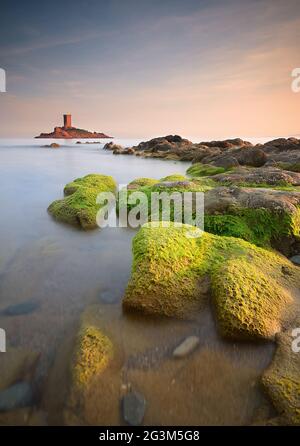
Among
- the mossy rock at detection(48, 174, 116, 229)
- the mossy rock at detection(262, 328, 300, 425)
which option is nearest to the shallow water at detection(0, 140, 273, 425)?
the mossy rock at detection(262, 328, 300, 425)

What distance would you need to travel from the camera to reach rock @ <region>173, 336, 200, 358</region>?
3155 mm

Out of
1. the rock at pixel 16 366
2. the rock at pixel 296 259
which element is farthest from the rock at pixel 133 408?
the rock at pixel 296 259

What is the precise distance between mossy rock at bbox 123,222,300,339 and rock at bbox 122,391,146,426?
1.17 meters

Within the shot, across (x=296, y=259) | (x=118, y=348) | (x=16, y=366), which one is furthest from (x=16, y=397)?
(x=296, y=259)

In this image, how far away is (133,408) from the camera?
255 cm

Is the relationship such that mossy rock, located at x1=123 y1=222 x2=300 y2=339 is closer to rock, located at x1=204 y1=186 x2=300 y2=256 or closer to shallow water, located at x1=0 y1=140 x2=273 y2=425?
shallow water, located at x1=0 y1=140 x2=273 y2=425

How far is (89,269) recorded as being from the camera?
525cm

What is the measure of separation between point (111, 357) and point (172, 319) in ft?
3.10

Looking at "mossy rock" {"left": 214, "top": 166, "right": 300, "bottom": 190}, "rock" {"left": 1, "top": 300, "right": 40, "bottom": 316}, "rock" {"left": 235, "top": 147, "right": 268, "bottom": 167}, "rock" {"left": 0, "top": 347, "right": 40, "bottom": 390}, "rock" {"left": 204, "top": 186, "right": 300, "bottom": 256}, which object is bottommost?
"rock" {"left": 0, "top": 347, "right": 40, "bottom": 390}

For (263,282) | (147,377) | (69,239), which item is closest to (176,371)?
(147,377)

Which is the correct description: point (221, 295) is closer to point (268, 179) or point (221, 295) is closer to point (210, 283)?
point (210, 283)

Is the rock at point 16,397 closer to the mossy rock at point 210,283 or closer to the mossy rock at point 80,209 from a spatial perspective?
the mossy rock at point 210,283
